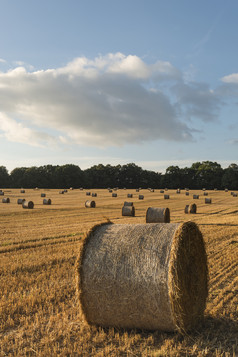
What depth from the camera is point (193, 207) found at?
29719mm

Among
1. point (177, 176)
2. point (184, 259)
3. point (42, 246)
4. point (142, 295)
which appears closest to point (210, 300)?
point (184, 259)

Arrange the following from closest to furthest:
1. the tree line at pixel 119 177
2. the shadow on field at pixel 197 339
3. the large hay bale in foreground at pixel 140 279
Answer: the shadow on field at pixel 197 339, the large hay bale in foreground at pixel 140 279, the tree line at pixel 119 177

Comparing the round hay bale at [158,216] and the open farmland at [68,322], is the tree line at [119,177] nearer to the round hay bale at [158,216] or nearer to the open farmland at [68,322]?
the round hay bale at [158,216]

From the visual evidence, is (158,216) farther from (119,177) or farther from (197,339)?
(119,177)

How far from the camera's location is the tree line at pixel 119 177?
9456 cm

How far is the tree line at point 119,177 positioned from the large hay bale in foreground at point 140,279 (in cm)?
8887

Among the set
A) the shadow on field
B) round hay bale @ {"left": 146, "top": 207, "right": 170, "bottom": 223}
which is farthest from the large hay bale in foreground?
round hay bale @ {"left": 146, "top": 207, "right": 170, "bottom": 223}

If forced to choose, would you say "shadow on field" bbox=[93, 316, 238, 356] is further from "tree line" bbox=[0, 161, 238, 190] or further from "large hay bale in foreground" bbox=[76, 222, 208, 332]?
"tree line" bbox=[0, 161, 238, 190]

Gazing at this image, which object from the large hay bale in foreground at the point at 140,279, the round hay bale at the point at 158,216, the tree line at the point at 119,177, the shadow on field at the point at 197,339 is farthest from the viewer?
the tree line at the point at 119,177

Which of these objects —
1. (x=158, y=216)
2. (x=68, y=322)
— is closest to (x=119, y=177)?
(x=158, y=216)

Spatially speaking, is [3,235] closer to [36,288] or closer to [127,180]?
[36,288]

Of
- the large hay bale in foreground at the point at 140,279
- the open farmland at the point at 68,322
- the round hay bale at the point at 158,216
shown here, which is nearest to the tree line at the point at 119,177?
the round hay bale at the point at 158,216

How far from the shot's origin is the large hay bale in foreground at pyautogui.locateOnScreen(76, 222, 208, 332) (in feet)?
18.5

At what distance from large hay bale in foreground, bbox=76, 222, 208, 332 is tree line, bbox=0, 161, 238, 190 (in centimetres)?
8887
